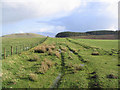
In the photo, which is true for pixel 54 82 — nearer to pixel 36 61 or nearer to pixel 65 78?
pixel 65 78

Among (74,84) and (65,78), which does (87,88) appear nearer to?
(74,84)

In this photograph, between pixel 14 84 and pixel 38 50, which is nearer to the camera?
pixel 14 84

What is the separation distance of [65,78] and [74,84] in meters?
1.93

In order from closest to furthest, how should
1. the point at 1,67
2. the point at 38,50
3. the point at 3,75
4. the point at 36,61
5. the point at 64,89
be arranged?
the point at 64,89
the point at 3,75
the point at 1,67
the point at 36,61
the point at 38,50

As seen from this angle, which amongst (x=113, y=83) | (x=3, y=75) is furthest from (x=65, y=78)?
(x=3, y=75)

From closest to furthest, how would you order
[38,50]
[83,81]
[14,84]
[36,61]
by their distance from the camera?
[14,84] < [83,81] < [36,61] < [38,50]

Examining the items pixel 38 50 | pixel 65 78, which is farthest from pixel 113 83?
pixel 38 50

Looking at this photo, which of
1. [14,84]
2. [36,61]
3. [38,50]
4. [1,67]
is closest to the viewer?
[14,84]

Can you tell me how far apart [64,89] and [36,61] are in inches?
475

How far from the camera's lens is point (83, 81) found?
13.4 m

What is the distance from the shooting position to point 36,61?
889 inches

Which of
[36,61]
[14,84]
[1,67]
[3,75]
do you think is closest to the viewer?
[14,84]

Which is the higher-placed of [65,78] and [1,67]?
[1,67]

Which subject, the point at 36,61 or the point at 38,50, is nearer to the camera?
the point at 36,61
